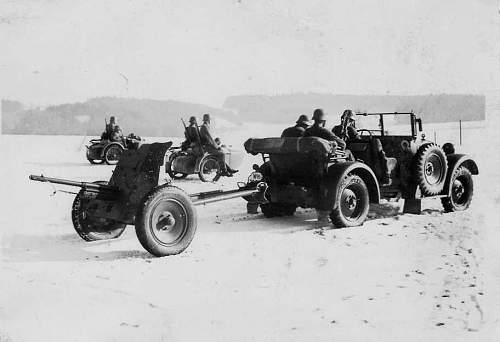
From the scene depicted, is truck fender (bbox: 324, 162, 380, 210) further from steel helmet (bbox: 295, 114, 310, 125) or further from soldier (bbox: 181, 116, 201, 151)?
soldier (bbox: 181, 116, 201, 151)

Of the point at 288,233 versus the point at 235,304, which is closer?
the point at 235,304

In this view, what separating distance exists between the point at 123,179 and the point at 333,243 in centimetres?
272

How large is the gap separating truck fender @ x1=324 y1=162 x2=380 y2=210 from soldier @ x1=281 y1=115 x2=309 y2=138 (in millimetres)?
1119

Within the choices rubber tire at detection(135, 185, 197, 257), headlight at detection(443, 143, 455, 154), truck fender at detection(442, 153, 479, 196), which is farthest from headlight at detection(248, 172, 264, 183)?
headlight at detection(443, 143, 455, 154)

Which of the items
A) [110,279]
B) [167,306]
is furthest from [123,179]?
[167,306]

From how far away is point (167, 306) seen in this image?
490 cm

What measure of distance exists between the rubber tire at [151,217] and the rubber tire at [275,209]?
8.95ft

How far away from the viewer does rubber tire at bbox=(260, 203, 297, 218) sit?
30.1 feet

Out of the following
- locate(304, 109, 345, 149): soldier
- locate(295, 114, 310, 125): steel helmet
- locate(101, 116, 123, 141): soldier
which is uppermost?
locate(101, 116, 123, 141): soldier

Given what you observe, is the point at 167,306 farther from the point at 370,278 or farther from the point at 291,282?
the point at 370,278

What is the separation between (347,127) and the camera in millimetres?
9164

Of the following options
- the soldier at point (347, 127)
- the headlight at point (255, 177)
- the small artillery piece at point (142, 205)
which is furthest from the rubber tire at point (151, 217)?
the soldier at point (347, 127)

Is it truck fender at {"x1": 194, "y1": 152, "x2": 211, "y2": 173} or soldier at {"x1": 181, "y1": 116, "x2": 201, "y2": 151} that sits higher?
soldier at {"x1": 181, "y1": 116, "x2": 201, "y2": 151}

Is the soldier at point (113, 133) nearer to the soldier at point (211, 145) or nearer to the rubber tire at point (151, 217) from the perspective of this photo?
the soldier at point (211, 145)
